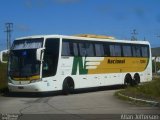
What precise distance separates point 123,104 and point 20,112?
15.3 feet

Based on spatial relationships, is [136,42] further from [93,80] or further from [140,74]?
[93,80]

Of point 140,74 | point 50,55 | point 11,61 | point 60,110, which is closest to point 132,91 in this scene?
point 50,55

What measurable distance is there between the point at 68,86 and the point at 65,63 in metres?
1.32

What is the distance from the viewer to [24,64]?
86.4ft

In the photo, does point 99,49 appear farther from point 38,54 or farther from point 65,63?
point 38,54

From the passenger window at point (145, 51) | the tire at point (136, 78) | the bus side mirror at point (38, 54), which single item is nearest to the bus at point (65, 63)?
the bus side mirror at point (38, 54)

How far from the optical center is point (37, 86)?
25.9 m

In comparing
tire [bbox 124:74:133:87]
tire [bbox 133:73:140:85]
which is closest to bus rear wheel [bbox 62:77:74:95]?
tire [bbox 124:74:133:87]

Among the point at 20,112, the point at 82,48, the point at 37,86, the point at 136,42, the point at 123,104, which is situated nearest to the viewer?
the point at 20,112

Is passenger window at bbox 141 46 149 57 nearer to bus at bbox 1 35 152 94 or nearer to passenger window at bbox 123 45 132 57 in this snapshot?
passenger window at bbox 123 45 132 57

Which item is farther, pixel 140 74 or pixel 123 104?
pixel 140 74

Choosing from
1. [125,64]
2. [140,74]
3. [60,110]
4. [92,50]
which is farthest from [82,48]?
[60,110]

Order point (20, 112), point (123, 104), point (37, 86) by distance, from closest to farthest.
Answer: point (20, 112), point (123, 104), point (37, 86)

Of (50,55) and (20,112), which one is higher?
(50,55)
